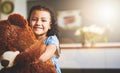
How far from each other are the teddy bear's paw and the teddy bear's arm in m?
0.01

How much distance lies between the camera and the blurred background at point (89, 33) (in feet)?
3.07

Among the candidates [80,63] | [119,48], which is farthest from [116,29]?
[80,63]

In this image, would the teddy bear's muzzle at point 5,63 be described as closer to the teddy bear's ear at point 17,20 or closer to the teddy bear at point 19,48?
the teddy bear at point 19,48

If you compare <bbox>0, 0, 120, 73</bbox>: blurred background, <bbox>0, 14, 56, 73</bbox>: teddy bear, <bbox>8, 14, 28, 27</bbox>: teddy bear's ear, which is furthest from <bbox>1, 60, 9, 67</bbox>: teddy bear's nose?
<bbox>0, 0, 120, 73</bbox>: blurred background

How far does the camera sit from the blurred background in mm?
937

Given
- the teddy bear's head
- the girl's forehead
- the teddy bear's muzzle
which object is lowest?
the teddy bear's muzzle

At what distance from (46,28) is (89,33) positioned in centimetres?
35

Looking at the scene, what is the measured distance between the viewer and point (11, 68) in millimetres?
634

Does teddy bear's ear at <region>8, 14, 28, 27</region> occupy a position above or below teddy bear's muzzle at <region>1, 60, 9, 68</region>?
above

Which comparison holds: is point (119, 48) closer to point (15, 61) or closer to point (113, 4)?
point (113, 4)

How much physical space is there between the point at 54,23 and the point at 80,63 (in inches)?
13.5

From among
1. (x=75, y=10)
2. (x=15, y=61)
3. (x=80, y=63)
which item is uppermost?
(x=75, y=10)

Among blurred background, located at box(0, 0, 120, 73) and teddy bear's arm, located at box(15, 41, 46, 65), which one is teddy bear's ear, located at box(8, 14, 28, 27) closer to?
teddy bear's arm, located at box(15, 41, 46, 65)

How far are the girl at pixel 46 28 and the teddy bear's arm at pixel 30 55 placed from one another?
29 mm
